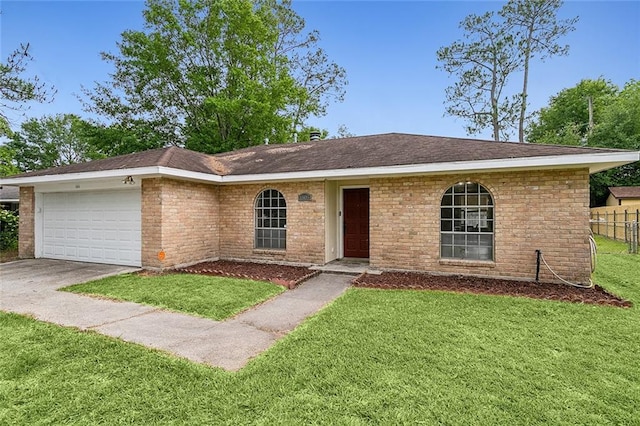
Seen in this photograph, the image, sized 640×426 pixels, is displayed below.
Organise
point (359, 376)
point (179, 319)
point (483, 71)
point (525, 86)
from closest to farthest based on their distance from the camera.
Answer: point (359, 376) → point (179, 319) → point (525, 86) → point (483, 71)

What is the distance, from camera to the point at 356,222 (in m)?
A: 9.82

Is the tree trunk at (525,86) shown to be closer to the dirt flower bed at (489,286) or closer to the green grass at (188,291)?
the dirt flower bed at (489,286)

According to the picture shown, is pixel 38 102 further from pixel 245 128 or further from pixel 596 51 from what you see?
pixel 596 51

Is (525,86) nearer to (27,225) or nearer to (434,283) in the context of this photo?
(434,283)

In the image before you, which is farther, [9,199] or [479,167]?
[9,199]

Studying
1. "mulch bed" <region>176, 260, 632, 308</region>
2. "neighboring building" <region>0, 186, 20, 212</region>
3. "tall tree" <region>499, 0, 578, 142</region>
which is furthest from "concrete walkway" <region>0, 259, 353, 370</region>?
"tall tree" <region>499, 0, 578, 142</region>

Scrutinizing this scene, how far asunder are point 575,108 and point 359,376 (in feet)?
136

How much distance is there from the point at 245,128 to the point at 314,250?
1409 cm

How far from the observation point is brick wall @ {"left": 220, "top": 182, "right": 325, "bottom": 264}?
28.9 ft

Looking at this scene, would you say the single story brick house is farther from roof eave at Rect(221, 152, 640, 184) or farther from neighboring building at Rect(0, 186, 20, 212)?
neighboring building at Rect(0, 186, 20, 212)

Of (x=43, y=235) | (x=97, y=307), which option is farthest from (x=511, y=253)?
(x=43, y=235)

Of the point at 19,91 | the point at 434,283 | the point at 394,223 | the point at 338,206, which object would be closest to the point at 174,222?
the point at 338,206

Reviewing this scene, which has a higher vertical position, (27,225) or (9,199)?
(9,199)

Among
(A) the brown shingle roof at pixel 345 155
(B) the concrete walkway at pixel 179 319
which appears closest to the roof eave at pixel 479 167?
(A) the brown shingle roof at pixel 345 155
